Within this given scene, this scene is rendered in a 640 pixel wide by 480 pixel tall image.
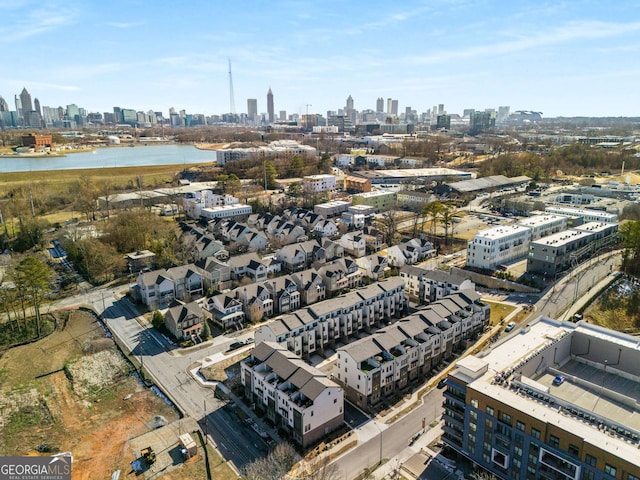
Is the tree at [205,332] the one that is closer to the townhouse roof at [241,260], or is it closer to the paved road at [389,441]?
the townhouse roof at [241,260]

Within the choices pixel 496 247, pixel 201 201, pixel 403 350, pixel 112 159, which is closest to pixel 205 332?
pixel 403 350

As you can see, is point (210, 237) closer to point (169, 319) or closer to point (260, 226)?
point (260, 226)

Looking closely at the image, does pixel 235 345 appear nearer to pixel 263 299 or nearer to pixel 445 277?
pixel 263 299

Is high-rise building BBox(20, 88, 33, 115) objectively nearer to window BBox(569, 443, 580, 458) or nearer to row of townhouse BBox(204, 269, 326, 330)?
row of townhouse BBox(204, 269, 326, 330)

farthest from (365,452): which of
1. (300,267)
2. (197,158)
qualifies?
(197,158)

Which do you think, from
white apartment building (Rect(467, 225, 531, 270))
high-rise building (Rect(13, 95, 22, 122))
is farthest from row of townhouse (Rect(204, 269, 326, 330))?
high-rise building (Rect(13, 95, 22, 122))
